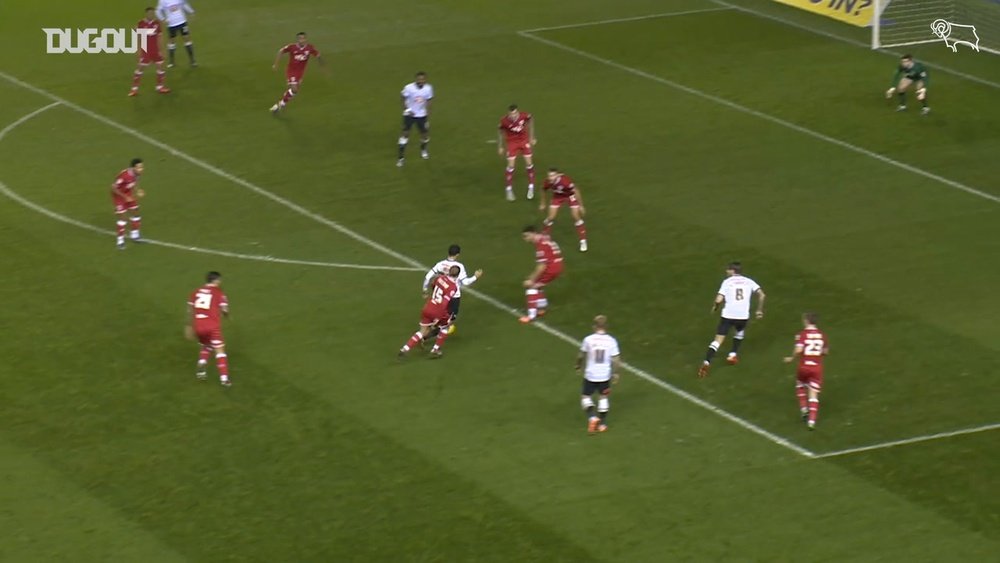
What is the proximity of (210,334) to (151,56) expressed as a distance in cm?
1877

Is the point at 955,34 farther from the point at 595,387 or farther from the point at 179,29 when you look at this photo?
the point at 595,387

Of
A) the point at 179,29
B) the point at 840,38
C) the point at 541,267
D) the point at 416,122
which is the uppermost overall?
the point at 541,267

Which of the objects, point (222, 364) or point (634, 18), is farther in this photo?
point (634, 18)

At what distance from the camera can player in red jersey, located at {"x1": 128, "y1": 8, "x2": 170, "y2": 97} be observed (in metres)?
46.6

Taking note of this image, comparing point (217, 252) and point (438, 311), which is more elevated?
point (438, 311)

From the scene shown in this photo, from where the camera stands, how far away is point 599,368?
2908cm

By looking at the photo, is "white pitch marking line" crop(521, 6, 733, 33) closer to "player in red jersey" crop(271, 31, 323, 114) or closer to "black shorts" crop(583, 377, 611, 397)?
"player in red jersey" crop(271, 31, 323, 114)

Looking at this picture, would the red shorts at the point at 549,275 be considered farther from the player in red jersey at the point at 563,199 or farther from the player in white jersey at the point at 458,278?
the player in red jersey at the point at 563,199

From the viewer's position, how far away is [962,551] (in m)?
25.5

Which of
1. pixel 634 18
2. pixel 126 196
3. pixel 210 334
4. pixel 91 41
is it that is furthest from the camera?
pixel 634 18

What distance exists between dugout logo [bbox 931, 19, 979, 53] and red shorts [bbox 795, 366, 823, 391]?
26.6 meters

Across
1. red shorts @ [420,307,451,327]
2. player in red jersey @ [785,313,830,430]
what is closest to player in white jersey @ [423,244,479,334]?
red shorts @ [420,307,451,327]

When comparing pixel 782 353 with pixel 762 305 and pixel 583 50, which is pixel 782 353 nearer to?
pixel 762 305

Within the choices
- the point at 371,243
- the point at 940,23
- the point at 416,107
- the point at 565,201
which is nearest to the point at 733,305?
the point at 565,201
